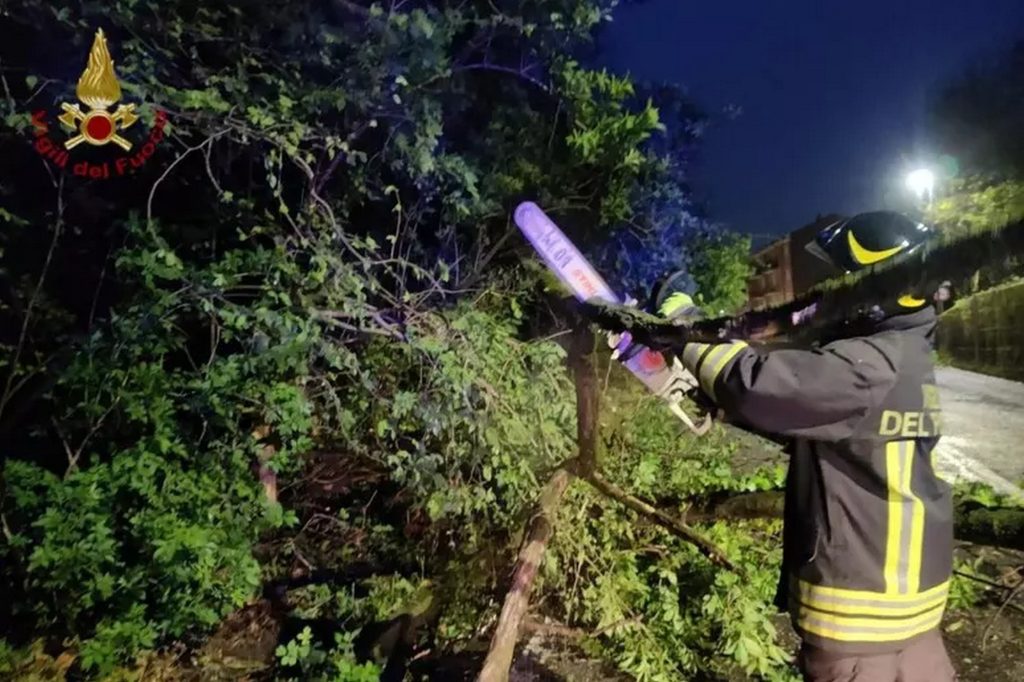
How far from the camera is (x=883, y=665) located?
205 centimetres

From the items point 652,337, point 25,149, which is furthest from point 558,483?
point 25,149

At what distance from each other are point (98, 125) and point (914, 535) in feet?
15.5

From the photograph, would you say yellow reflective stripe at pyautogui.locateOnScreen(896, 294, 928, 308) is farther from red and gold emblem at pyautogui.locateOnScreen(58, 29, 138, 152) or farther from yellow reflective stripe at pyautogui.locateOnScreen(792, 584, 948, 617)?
red and gold emblem at pyautogui.locateOnScreen(58, 29, 138, 152)

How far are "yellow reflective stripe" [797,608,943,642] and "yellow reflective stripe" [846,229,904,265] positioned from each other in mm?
1060

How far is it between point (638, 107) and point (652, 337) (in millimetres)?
4691

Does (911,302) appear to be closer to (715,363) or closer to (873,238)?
(873,238)

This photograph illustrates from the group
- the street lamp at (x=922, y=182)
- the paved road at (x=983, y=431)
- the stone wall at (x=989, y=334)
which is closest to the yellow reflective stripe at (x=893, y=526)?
the paved road at (x=983, y=431)

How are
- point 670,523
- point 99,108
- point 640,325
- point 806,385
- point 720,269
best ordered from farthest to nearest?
point 720,269 < point 99,108 < point 670,523 < point 640,325 < point 806,385

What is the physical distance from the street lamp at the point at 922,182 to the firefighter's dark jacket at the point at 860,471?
778 cm

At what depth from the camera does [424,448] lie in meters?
4.19

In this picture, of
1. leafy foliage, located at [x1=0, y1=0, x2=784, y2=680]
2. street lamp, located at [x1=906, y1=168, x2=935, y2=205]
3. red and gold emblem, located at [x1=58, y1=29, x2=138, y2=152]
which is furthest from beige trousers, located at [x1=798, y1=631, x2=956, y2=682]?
street lamp, located at [x1=906, y1=168, x2=935, y2=205]

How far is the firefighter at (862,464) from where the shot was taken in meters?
1.85

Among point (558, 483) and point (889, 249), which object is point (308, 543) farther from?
point (889, 249)

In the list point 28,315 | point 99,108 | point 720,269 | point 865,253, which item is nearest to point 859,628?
point 865,253
